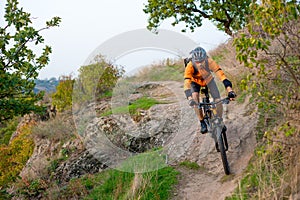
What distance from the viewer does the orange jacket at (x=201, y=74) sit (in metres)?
→ 6.28

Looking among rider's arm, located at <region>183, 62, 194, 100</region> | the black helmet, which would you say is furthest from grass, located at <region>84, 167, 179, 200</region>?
the black helmet

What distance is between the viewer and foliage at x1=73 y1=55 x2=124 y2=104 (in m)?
16.5

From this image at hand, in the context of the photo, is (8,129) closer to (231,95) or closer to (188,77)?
(188,77)

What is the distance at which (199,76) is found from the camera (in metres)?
6.52

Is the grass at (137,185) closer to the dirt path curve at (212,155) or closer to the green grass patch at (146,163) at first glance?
the green grass patch at (146,163)

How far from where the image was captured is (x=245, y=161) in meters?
6.44

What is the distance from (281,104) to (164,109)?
22.3ft

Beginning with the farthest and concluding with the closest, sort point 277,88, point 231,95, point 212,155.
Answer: point 212,155 → point 231,95 → point 277,88

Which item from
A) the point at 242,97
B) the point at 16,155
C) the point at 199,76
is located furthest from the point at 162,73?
the point at 199,76

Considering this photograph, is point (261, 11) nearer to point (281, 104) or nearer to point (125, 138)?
point (281, 104)

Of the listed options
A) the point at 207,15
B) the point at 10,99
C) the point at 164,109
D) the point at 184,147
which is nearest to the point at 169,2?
the point at 207,15

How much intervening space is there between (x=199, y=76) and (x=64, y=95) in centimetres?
1208

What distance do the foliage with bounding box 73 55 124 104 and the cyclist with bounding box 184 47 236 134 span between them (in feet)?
33.9

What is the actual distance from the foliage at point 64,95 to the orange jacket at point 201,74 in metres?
11.1
